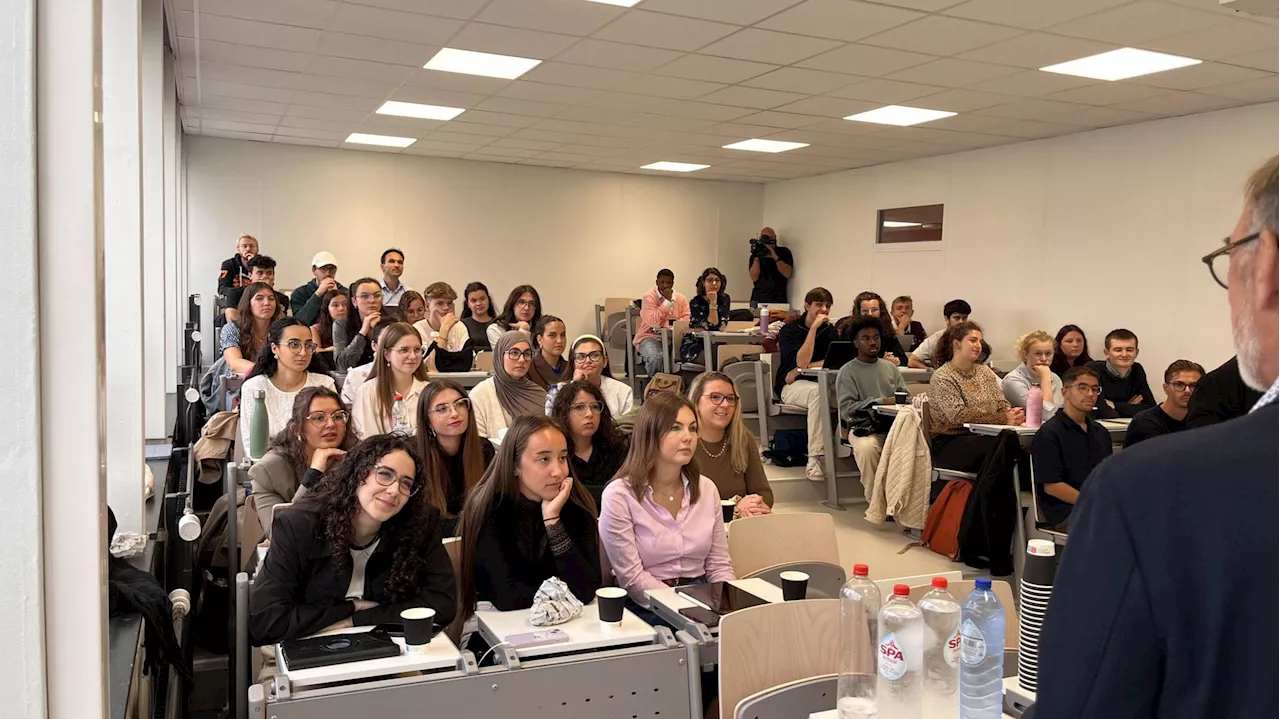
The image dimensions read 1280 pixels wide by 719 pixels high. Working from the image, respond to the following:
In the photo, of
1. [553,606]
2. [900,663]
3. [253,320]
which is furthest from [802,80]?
[900,663]

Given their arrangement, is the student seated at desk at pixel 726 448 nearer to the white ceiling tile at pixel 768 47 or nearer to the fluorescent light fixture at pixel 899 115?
the white ceiling tile at pixel 768 47

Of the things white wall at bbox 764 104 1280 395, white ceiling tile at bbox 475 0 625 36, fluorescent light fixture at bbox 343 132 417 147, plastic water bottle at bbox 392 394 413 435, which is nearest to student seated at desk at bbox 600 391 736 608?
plastic water bottle at bbox 392 394 413 435

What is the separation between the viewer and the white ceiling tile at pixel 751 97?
6883 mm

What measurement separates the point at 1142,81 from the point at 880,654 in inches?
227

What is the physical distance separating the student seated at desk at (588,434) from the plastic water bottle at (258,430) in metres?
1.17

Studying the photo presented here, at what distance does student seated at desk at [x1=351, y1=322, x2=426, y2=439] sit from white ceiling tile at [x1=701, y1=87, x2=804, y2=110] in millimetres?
3372

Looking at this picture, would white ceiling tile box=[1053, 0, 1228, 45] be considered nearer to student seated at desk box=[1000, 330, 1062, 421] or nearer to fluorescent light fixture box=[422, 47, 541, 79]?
student seated at desk box=[1000, 330, 1062, 421]

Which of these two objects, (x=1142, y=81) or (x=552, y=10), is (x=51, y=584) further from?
(x=1142, y=81)

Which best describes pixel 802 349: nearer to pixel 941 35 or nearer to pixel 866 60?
pixel 866 60

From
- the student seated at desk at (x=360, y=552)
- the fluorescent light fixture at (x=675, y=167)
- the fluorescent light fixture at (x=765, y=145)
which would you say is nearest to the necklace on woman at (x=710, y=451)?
the student seated at desk at (x=360, y=552)

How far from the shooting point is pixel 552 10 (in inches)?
198

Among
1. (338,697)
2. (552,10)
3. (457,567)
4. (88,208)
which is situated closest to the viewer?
(88,208)

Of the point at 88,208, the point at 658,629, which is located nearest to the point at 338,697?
the point at 658,629

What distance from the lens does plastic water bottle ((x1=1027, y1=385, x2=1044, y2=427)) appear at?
207 inches
